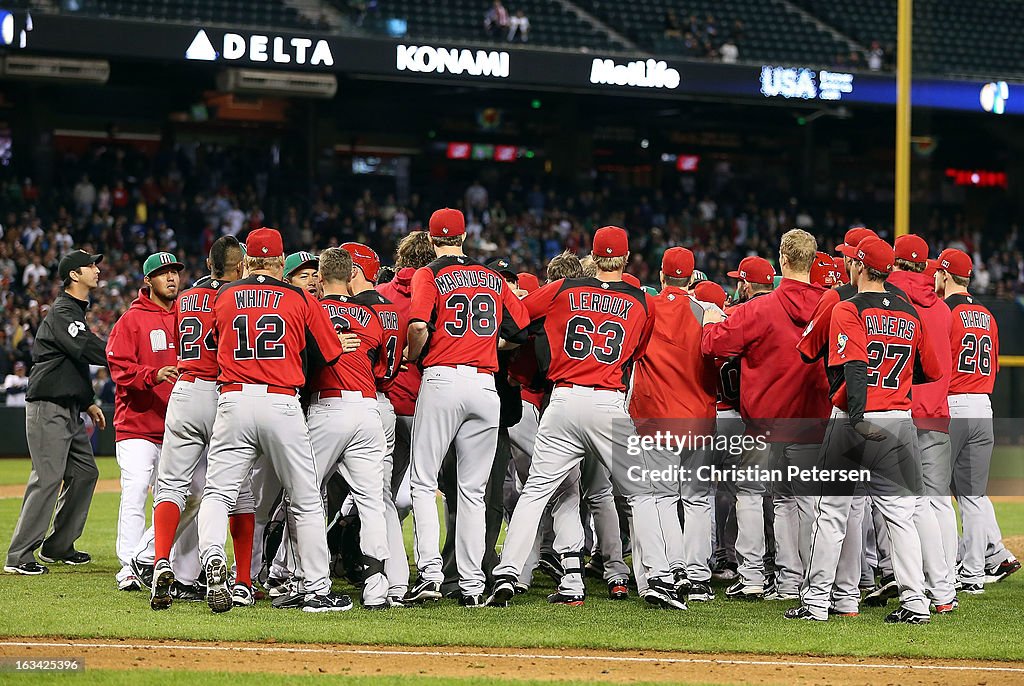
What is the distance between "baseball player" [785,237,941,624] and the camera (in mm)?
6453

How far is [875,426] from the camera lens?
653 centimetres

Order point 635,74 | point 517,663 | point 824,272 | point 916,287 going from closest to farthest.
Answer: point 517,663 → point 916,287 → point 824,272 → point 635,74

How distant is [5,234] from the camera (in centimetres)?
2009

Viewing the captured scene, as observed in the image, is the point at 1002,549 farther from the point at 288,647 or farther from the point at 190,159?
the point at 190,159

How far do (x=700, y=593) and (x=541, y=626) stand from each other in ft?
4.31

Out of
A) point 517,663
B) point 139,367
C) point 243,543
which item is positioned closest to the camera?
point 517,663

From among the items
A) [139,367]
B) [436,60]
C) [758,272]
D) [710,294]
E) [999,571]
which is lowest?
[999,571]

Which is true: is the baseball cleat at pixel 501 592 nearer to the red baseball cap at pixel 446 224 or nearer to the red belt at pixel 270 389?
the red belt at pixel 270 389

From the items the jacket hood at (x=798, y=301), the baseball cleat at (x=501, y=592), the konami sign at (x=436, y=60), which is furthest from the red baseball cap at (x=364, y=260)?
the konami sign at (x=436, y=60)

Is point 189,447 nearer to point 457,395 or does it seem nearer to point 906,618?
point 457,395

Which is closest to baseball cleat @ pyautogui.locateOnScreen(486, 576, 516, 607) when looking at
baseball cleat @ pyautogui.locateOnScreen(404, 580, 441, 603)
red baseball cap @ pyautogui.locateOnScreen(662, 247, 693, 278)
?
baseball cleat @ pyautogui.locateOnScreen(404, 580, 441, 603)

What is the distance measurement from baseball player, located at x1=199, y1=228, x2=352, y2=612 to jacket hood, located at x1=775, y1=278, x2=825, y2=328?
2413mm

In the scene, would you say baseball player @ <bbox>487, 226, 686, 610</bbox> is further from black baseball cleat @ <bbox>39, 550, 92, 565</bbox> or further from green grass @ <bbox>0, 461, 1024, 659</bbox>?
black baseball cleat @ <bbox>39, 550, 92, 565</bbox>

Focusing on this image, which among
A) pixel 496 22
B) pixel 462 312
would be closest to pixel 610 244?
pixel 462 312
